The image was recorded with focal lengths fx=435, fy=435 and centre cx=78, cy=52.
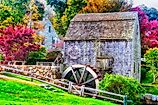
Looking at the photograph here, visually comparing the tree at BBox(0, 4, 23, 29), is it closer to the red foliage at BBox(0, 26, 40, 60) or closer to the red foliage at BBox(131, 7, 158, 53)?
the red foliage at BBox(0, 26, 40, 60)

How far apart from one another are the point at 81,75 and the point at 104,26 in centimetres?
497

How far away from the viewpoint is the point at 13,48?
4094 cm

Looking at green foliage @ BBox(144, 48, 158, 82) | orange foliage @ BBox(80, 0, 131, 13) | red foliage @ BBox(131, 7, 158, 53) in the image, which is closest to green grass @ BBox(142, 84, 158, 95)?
green foliage @ BBox(144, 48, 158, 82)

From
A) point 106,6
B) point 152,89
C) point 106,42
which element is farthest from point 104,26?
point 106,6

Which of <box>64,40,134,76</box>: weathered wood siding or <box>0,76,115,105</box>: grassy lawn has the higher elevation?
<box>64,40,134,76</box>: weathered wood siding

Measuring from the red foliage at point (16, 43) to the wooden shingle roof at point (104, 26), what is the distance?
4.23 metres

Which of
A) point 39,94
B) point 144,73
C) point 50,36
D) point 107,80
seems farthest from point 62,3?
point 39,94

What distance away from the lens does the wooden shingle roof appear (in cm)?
3759

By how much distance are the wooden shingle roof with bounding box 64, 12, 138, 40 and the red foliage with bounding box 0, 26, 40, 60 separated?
13.9 feet

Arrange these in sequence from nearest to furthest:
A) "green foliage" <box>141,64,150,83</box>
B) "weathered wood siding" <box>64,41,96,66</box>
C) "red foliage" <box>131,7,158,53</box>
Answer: "weathered wood siding" <box>64,41,96,66</box>, "green foliage" <box>141,64,150,83</box>, "red foliage" <box>131,7,158,53</box>

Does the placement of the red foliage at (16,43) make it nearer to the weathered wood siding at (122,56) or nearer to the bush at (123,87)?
the weathered wood siding at (122,56)

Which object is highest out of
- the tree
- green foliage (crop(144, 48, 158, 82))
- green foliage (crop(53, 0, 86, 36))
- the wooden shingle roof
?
green foliage (crop(53, 0, 86, 36))

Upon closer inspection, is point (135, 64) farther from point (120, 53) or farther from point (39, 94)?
point (39, 94)

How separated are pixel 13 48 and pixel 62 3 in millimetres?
25623
